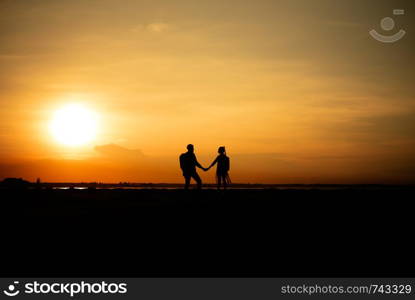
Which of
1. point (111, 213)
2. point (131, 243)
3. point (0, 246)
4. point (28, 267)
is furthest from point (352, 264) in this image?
point (111, 213)

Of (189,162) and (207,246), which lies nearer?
(207,246)

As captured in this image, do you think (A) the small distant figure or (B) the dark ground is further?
(A) the small distant figure

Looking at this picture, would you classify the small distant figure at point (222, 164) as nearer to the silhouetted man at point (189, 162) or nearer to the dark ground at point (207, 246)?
the silhouetted man at point (189, 162)

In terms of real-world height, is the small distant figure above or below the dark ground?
above

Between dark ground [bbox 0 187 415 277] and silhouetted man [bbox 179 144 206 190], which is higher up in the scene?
silhouetted man [bbox 179 144 206 190]

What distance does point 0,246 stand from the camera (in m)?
11.2

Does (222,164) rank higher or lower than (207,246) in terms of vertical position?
higher

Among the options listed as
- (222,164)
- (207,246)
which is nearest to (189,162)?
(222,164)

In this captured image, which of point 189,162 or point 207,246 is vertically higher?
point 189,162

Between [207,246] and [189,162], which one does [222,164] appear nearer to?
[189,162]

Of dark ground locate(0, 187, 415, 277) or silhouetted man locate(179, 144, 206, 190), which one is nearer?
dark ground locate(0, 187, 415, 277)

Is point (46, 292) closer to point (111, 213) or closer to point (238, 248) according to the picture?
point (238, 248)

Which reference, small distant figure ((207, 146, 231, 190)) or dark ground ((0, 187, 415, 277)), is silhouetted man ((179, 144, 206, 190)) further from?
dark ground ((0, 187, 415, 277))

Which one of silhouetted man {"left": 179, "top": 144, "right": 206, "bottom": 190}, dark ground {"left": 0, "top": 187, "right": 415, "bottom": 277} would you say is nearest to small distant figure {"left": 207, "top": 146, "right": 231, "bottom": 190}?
silhouetted man {"left": 179, "top": 144, "right": 206, "bottom": 190}
